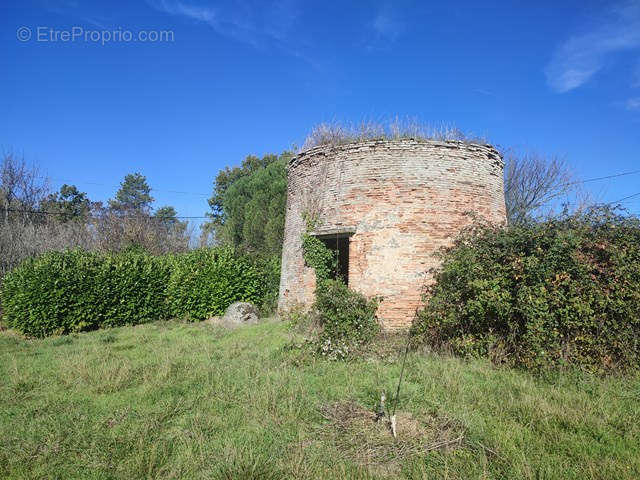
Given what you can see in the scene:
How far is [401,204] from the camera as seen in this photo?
9.23 metres

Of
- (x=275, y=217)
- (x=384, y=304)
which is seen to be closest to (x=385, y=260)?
(x=384, y=304)

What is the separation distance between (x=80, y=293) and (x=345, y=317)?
8905mm

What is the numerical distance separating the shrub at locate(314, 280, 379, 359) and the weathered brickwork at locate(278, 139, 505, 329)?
0.67 metres

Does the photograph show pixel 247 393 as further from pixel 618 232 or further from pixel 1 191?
pixel 1 191

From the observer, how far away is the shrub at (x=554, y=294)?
235 inches

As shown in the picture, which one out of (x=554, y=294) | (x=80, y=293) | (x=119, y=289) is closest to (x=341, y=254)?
(x=554, y=294)

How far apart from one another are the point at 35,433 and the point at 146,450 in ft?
4.86

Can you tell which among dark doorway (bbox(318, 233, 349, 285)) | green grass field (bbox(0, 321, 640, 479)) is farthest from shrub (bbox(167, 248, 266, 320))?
green grass field (bbox(0, 321, 640, 479))

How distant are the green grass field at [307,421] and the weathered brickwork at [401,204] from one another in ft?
7.56

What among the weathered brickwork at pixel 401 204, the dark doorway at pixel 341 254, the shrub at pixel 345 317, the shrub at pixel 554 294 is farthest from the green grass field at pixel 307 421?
the dark doorway at pixel 341 254

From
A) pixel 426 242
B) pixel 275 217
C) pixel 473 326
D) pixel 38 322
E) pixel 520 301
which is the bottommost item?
pixel 38 322

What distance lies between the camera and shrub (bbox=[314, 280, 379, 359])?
Result: 7770 millimetres

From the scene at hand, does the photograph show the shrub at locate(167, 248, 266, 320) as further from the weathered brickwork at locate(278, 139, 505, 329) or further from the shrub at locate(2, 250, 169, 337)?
the weathered brickwork at locate(278, 139, 505, 329)

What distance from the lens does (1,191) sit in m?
21.5
